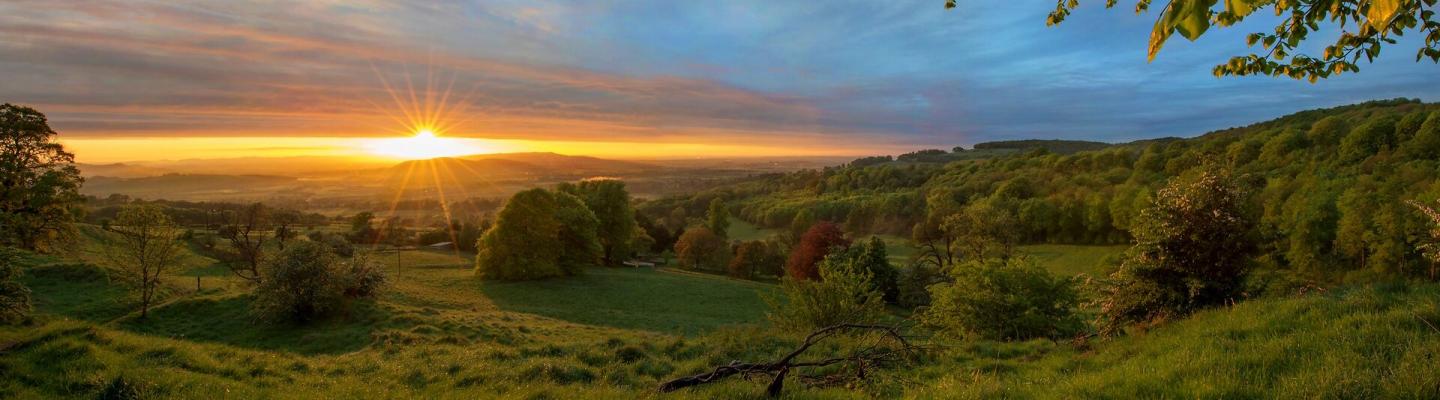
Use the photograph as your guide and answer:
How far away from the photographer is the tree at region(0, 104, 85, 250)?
19.9 meters

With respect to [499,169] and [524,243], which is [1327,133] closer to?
[524,243]

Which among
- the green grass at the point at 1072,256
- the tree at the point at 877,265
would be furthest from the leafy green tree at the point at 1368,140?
the tree at the point at 877,265

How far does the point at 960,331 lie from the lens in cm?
1523

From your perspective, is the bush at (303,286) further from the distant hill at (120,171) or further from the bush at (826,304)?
the distant hill at (120,171)

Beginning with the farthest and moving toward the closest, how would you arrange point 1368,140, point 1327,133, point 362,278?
point 1327,133 < point 1368,140 < point 362,278

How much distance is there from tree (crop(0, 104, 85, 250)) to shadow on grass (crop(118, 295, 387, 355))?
4389mm

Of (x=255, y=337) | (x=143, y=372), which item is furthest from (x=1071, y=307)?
(x=255, y=337)

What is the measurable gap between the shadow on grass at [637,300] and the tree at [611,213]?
8.41m

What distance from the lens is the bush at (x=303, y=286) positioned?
859 inches

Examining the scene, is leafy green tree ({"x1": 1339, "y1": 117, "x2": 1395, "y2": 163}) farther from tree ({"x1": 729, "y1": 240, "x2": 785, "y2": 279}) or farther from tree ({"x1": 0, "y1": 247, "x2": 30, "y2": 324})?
tree ({"x1": 0, "y1": 247, "x2": 30, "y2": 324})

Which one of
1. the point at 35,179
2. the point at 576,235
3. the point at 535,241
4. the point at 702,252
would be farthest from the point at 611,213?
the point at 35,179

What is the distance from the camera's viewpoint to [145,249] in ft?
75.1

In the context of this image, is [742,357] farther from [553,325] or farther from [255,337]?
[255,337]

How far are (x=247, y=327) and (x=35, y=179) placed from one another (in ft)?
29.4
